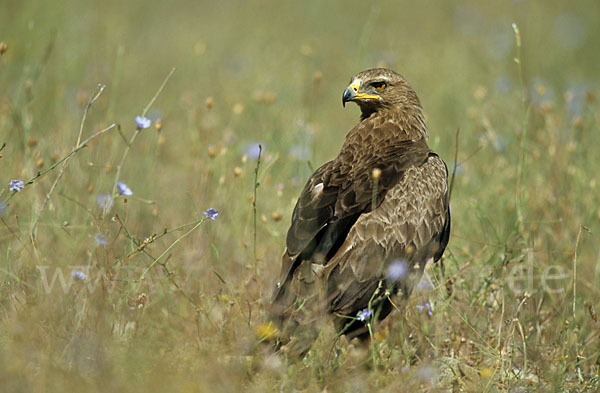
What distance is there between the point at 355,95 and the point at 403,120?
320 mm

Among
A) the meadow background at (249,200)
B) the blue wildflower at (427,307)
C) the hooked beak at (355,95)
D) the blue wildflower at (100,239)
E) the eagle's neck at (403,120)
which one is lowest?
the blue wildflower at (427,307)

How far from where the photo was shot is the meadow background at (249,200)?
11.1ft

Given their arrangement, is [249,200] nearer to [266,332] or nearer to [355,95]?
[355,95]

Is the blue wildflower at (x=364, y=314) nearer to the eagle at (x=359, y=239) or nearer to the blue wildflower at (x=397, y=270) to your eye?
the eagle at (x=359, y=239)

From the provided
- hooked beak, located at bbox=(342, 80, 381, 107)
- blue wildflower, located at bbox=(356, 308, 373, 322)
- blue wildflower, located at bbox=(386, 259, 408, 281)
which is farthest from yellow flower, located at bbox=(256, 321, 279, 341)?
hooked beak, located at bbox=(342, 80, 381, 107)

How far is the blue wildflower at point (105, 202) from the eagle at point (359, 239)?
35.2 inches

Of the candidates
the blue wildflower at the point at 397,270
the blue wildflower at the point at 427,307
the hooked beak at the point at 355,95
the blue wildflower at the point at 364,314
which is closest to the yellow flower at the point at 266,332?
the blue wildflower at the point at 364,314

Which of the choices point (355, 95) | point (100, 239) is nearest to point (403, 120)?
point (355, 95)

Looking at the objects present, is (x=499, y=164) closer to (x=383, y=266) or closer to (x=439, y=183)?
(x=439, y=183)

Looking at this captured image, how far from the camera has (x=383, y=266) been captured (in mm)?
3926

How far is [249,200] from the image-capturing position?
468 centimetres

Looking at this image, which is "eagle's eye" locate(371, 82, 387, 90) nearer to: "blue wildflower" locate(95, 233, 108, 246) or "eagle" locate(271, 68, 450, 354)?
"eagle" locate(271, 68, 450, 354)

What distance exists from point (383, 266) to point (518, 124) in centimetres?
287

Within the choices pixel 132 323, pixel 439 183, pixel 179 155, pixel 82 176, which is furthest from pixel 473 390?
pixel 179 155
